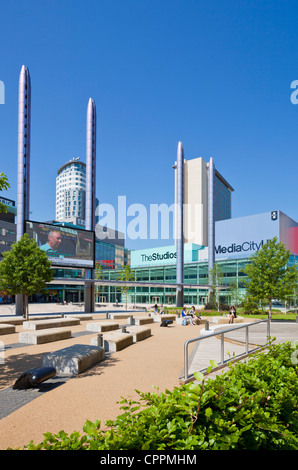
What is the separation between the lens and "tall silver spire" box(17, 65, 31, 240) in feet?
118

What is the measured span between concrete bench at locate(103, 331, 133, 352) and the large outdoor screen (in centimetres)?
2077

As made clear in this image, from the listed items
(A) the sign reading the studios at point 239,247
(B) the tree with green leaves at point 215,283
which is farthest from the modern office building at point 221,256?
(B) the tree with green leaves at point 215,283

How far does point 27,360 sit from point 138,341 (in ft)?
19.3

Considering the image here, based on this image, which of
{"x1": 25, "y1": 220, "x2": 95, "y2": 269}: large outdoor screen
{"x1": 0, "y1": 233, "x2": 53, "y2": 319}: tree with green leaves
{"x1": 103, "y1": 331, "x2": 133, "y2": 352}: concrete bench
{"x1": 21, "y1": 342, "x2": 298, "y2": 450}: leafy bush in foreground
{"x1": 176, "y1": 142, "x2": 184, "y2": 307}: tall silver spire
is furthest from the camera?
{"x1": 176, "y1": 142, "x2": 184, "y2": 307}: tall silver spire

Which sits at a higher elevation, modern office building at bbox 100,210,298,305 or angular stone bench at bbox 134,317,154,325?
modern office building at bbox 100,210,298,305

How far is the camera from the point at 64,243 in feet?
120

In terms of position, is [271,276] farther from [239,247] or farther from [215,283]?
[239,247]

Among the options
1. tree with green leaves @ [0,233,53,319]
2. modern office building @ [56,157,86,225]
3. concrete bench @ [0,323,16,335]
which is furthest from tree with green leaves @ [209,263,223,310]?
modern office building @ [56,157,86,225]

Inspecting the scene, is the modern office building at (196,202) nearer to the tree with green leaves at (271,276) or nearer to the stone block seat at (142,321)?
the tree with green leaves at (271,276)

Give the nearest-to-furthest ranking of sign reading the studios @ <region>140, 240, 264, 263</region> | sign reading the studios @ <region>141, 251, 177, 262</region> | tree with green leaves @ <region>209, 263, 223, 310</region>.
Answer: tree with green leaves @ <region>209, 263, 223, 310</region> < sign reading the studios @ <region>140, 240, 264, 263</region> < sign reading the studios @ <region>141, 251, 177, 262</region>

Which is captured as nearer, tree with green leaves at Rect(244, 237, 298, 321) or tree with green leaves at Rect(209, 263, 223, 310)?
tree with green leaves at Rect(244, 237, 298, 321)

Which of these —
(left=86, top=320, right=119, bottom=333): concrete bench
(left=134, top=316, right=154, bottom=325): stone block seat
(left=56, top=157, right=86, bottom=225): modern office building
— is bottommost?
(left=134, top=316, right=154, bottom=325): stone block seat

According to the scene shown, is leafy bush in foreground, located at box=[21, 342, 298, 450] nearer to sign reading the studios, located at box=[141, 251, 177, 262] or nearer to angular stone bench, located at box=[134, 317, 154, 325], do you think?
angular stone bench, located at box=[134, 317, 154, 325]

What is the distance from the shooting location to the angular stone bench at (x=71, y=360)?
9.49 metres
